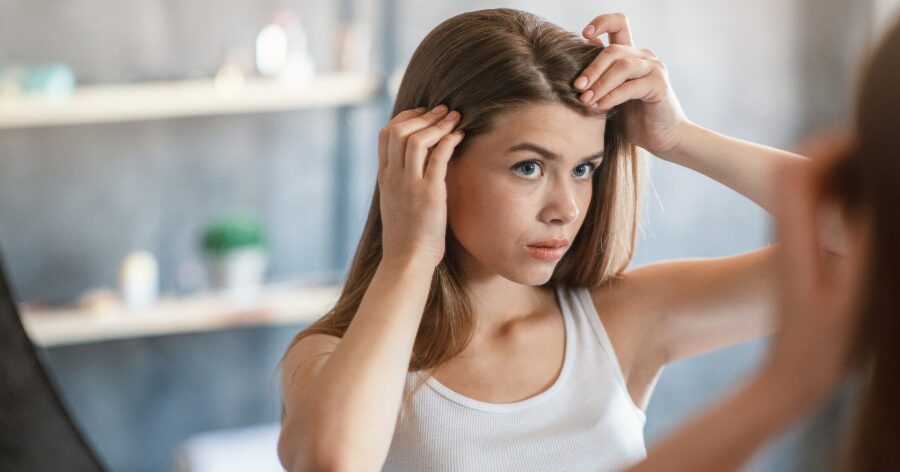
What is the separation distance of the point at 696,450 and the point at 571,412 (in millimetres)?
614

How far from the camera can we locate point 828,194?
1.34 ft

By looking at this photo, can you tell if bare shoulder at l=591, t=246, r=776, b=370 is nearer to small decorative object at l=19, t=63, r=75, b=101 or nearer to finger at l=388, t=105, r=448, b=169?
finger at l=388, t=105, r=448, b=169

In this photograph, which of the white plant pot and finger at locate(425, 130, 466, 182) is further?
the white plant pot

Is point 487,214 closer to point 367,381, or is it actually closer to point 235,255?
point 367,381

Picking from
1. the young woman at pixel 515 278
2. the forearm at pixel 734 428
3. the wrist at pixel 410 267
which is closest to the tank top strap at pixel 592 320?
the young woman at pixel 515 278

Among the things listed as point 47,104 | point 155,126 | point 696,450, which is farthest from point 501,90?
point 155,126

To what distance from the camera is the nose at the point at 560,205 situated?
984mm

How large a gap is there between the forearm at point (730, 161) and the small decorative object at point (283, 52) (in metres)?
1.60

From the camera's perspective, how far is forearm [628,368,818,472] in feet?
1.34

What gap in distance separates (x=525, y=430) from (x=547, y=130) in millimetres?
291

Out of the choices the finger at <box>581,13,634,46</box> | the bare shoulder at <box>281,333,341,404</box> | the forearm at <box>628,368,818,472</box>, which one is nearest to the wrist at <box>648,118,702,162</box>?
the finger at <box>581,13,634,46</box>

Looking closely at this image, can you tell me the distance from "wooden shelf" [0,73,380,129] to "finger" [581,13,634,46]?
1.57 meters

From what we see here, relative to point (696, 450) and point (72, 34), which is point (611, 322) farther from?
point (72, 34)

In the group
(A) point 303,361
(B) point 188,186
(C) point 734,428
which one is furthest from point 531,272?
(B) point 188,186
